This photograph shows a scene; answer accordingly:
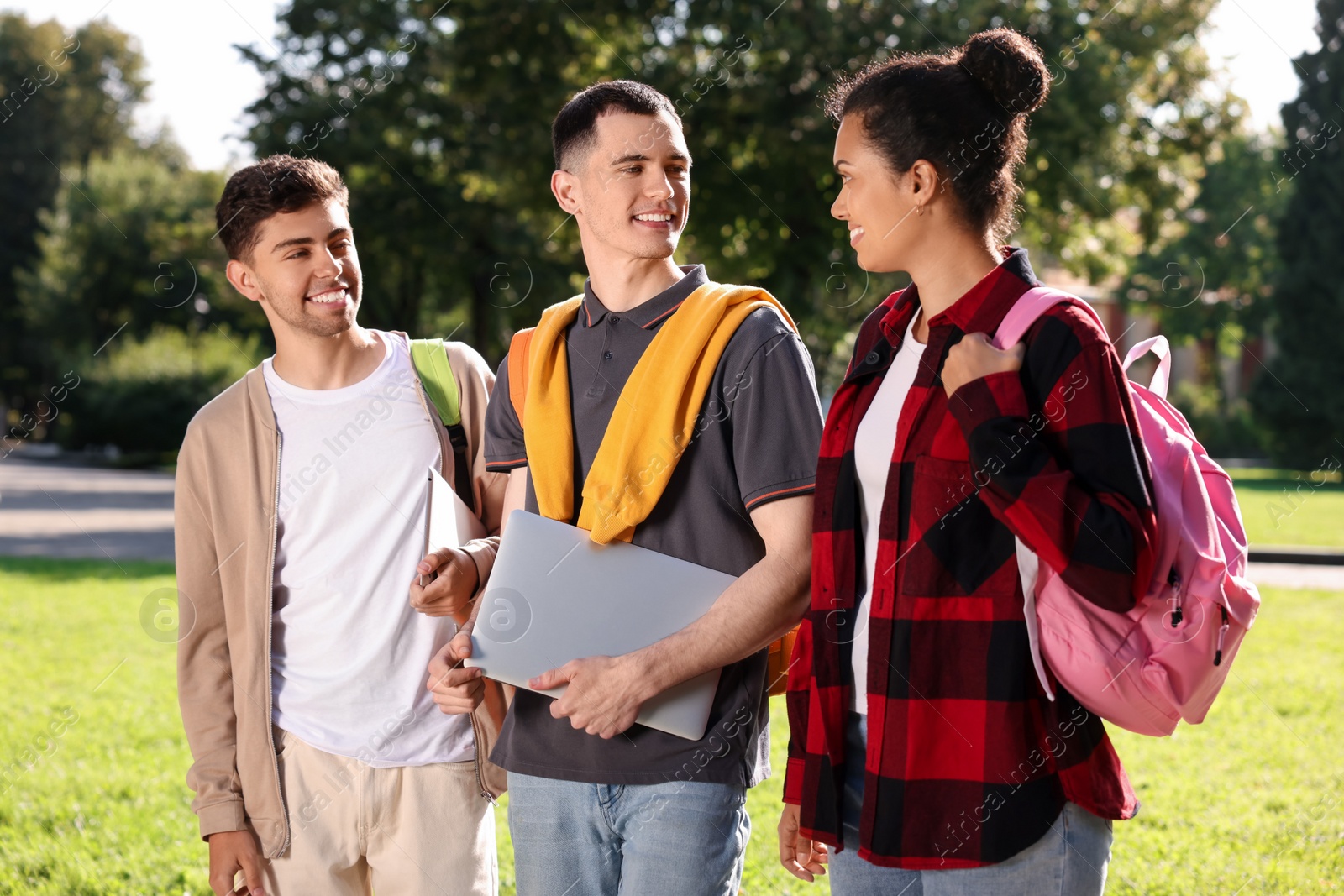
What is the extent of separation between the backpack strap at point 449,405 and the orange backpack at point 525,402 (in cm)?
34

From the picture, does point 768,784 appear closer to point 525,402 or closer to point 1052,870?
point 525,402

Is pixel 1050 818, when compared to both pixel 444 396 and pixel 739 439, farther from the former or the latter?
pixel 444 396

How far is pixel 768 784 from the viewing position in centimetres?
609

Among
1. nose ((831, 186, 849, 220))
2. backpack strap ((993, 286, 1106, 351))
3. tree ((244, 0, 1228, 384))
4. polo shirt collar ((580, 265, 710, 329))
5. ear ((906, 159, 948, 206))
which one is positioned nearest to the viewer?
backpack strap ((993, 286, 1106, 351))

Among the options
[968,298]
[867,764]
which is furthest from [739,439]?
[867,764]

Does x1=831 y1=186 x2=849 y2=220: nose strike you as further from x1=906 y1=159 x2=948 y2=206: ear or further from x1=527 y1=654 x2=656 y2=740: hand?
x1=527 y1=654 x2=656 y2=740: hand

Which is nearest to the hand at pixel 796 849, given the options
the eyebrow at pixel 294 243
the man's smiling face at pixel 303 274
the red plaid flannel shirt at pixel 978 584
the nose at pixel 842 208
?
the red plaid flannel shirt at pixel 978 584

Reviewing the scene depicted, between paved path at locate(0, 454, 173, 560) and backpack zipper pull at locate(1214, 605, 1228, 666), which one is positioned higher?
backpack zipper pull at locate(1214, 605, 1228, 666)

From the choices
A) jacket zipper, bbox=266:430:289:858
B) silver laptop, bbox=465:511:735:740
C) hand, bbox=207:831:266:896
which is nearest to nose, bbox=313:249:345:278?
jacket zipper, bbox=266:430:289:858

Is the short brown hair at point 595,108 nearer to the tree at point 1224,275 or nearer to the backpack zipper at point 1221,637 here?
the backpack zipper at point 1221,637

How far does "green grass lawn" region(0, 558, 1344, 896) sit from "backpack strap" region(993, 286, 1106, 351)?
129 inches

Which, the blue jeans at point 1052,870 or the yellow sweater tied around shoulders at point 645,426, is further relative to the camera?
the yellow sweater tied around shoulders at point 645,426

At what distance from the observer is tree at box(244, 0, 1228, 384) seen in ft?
37.8

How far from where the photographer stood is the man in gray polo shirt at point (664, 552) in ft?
6.95
